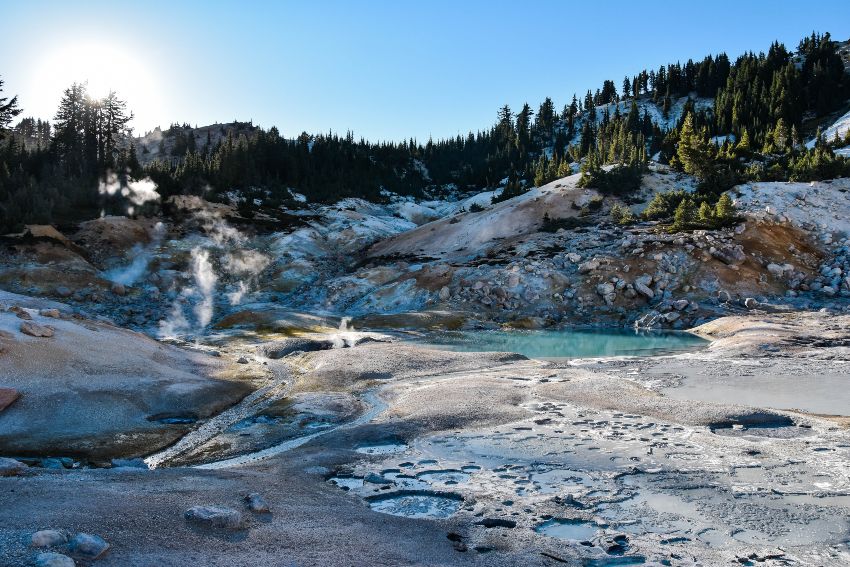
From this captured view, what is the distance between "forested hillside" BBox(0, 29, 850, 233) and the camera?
200ft

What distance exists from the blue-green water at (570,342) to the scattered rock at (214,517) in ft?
69.4

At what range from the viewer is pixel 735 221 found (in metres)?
45.0

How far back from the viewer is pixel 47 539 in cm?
513

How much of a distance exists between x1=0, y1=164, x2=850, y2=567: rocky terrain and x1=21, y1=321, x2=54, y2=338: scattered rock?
0.11 meters

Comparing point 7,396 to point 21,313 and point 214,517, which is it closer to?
point 21,313

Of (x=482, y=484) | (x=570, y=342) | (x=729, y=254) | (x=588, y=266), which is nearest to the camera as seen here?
(x=482, y=484)

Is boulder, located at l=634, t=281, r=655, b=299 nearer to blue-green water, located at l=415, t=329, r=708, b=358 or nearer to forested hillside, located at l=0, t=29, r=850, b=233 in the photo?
blue-green water, located at l=415, t=329, r=708, b=358

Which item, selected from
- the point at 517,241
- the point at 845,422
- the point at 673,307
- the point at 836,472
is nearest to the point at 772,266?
the point at 673,307

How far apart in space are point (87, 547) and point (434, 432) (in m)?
7.68

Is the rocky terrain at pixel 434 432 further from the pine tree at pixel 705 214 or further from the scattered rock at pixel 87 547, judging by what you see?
the pine tree at pixel 705 214

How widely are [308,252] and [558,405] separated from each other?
161 feet

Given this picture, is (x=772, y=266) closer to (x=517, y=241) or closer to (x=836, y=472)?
(x=517, y=241)

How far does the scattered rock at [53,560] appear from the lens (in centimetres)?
465

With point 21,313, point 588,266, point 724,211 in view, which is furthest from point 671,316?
point 21,313
